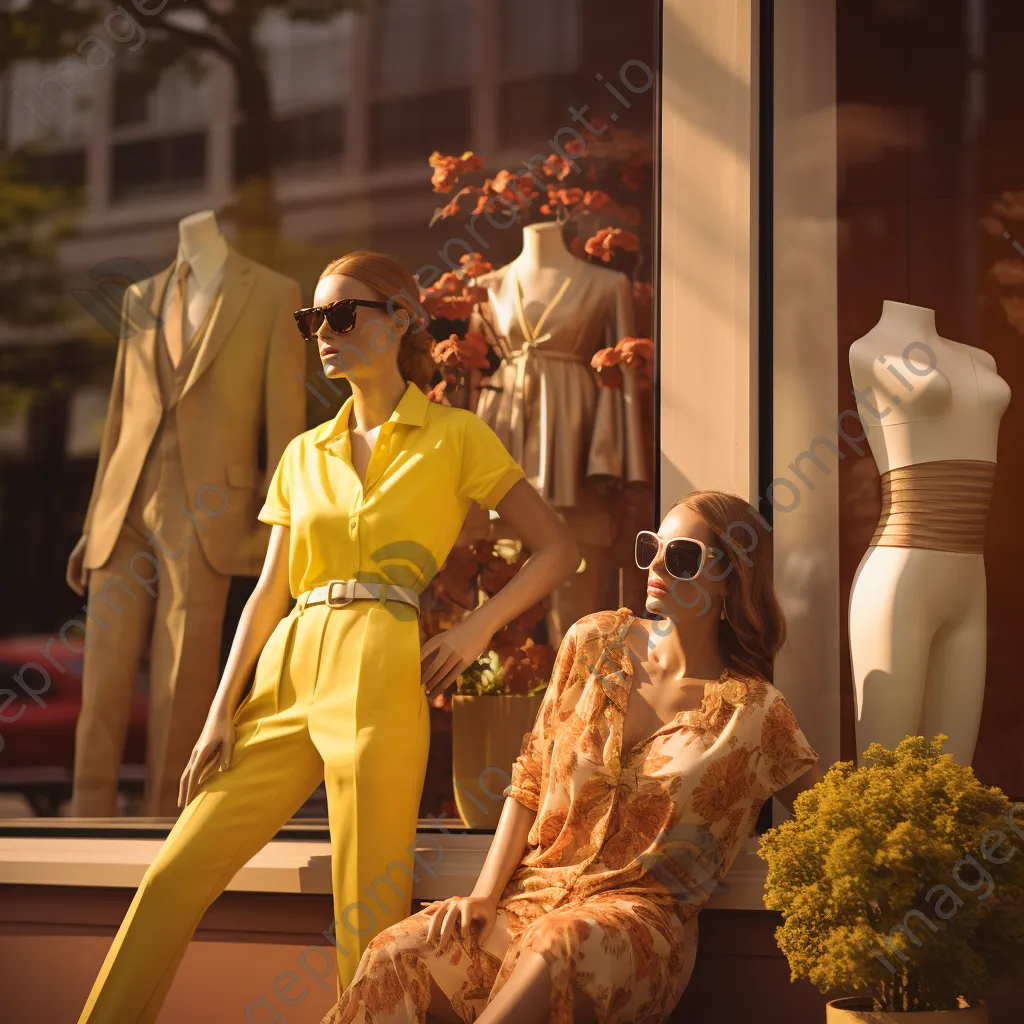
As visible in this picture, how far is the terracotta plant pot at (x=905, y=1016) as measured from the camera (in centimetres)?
270

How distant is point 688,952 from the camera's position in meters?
3.02

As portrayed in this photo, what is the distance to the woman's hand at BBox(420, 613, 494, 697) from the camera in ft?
10.9

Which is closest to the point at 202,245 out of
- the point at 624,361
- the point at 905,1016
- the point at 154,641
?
the point at 154,641

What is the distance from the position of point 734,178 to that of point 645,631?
52.2 inches

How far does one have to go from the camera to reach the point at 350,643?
10.7 feet

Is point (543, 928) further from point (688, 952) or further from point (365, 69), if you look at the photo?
point (365, 69)

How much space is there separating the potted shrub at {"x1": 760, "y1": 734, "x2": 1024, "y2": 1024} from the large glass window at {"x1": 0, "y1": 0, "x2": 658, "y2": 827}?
1.39 meters

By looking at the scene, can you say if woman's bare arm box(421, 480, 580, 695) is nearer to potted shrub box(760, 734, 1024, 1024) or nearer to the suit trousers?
potted shrub box(760, 734, 1024, 1024)

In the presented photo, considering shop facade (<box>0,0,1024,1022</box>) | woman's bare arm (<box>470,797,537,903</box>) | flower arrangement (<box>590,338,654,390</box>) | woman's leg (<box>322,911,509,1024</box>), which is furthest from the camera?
flower arrangement (<box>590,338,654,390</box>)

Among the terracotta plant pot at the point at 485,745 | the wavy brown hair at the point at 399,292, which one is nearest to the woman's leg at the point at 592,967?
the terracotta plant pot at the point at 485,745

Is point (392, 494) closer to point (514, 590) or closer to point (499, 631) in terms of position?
point (514, 590)

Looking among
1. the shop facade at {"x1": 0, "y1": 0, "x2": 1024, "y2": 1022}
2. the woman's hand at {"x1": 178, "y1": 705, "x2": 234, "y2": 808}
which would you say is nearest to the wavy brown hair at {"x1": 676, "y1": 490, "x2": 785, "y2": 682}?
the shop facade at {"x1": 0, "y1": 0, "x2": 1024, "y2": 1022}

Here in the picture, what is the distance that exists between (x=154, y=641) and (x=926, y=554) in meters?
2.45

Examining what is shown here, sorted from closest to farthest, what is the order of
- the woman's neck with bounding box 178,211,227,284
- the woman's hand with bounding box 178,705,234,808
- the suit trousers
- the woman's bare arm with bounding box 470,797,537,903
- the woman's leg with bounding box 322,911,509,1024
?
1. the woman's leg with bounding box 322,911,509,1024
2. the woman's bare arm with bounding box 470,797,537,903
3. the woman's hand with bounding box 178,705,234,808
4. the suit trousers
5. the woman's neck with bounding box 178,211,227,284
